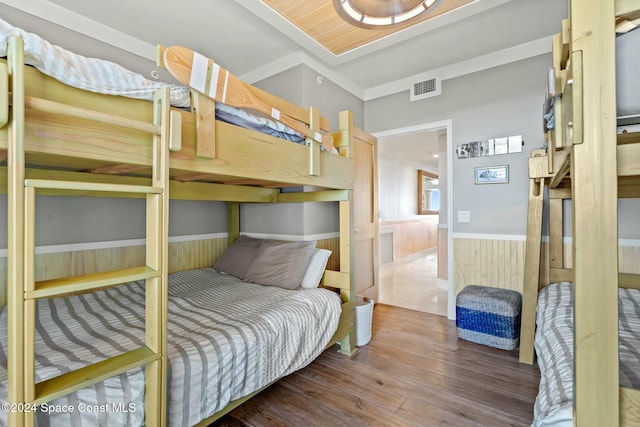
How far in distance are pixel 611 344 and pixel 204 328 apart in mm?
1527

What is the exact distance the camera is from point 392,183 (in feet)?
20.2

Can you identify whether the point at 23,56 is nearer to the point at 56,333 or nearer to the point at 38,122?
the point at 38,122

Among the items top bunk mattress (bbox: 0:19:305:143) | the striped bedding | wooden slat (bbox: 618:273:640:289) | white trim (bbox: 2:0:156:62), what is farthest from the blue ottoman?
white trim (bbox: 2:0:156:62)

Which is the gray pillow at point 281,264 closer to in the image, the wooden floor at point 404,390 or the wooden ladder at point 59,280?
the wooden floor at point 404,390

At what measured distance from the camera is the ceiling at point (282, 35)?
2.14 m

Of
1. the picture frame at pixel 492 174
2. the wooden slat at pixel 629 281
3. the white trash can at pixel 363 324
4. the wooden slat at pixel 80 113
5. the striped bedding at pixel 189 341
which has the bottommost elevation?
the white trash can at pixel 363 324

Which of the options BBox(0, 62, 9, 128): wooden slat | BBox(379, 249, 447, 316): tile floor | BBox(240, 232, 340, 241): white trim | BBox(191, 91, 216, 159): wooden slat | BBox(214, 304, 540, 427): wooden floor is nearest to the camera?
BBox(0, 62, 9, 128): wooden slat

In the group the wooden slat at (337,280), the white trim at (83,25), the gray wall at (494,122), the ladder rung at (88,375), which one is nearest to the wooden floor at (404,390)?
the wooden slat at (337,280)

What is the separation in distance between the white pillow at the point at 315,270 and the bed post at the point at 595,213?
1.68 metres

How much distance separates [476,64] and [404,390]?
9.93ft

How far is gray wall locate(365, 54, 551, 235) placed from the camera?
263 centimetres

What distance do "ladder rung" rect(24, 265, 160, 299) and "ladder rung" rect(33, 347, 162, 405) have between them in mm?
261

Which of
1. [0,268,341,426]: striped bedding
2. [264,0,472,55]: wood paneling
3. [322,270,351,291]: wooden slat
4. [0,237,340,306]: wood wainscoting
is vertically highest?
[264,0,472,55]: wood paneling

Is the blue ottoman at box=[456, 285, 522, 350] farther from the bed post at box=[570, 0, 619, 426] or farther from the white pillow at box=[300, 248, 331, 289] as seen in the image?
the bed post at box=[570, 0, 619, 426]
